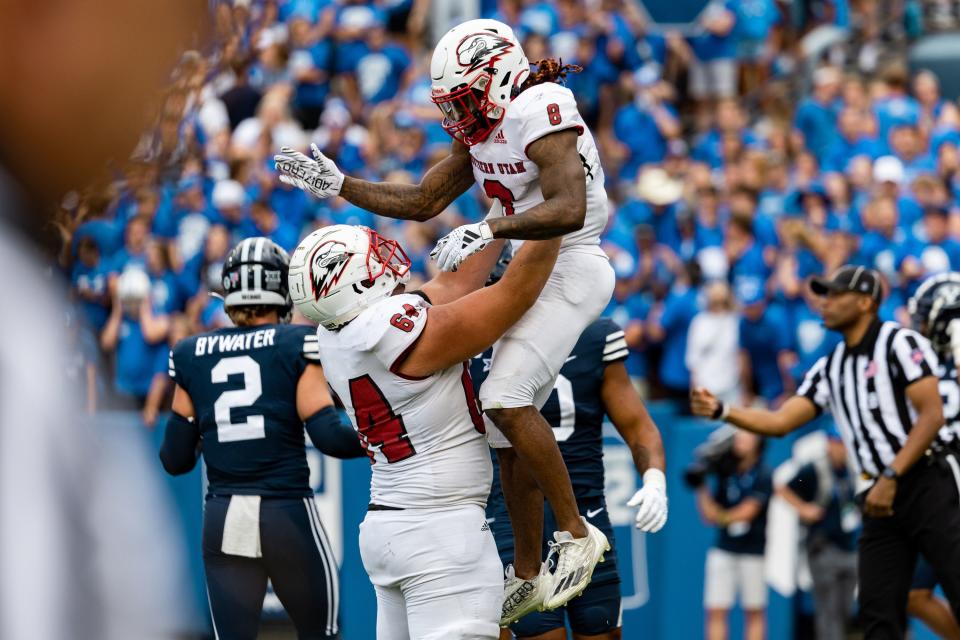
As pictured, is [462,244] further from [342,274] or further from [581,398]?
[581,398]

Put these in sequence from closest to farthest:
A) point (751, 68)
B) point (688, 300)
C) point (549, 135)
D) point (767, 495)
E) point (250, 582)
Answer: point (549, 135) < point (250, 582) < point (767, 495) < point (688, 300) < point (751, 68)

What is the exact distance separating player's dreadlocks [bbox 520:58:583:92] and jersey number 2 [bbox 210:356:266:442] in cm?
186

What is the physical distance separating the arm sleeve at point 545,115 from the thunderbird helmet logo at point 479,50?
0.17 meters

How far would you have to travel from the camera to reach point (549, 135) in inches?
171

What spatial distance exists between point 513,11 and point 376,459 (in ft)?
36.2

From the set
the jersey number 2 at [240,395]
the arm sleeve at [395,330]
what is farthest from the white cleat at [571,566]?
the jersey number 2 at [240,395]

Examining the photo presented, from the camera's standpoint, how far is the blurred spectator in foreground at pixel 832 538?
9.48 meters

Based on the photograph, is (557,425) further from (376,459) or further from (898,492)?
(898,492)

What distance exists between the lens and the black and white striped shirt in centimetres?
699

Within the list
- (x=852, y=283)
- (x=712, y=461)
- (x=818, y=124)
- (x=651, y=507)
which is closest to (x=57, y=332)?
(x=651, y=507)

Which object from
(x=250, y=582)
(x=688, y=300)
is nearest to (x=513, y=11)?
(x=688, y=300)

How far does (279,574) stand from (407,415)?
164 centimetres

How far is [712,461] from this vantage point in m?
9.12

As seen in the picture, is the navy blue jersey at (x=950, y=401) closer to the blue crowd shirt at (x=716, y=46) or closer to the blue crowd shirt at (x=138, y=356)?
the blue crowd shirt at (x=138, y=356)
